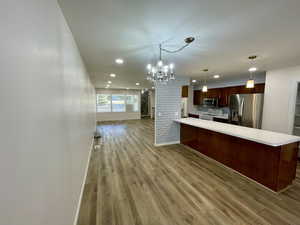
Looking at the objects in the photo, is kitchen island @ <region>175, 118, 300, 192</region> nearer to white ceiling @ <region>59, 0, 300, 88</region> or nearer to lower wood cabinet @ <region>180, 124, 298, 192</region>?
lower wood cabinet @ <region>180, 124, 298, 192</region>

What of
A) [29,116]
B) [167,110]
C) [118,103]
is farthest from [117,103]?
[29,116]

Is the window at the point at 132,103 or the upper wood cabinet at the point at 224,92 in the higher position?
the upper wood cabinet at the point at 224,92

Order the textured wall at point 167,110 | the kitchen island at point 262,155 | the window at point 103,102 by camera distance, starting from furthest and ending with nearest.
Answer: the window at point 103,102 → the textured wall at point 167,110 → the kitchen island at point 262,155

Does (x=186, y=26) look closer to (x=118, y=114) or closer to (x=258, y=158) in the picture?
(x=258, y=158)

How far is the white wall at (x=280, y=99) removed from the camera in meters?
3.50

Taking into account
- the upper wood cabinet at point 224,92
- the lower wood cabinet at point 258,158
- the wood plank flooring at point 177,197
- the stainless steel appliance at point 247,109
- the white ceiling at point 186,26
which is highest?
the white ceiling at point 186,26

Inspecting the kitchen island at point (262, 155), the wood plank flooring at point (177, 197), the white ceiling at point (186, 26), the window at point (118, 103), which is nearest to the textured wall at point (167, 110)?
the wood plank flooring at point (177, 197)

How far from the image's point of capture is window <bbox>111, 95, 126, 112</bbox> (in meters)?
9.73

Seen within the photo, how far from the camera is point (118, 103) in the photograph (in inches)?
390

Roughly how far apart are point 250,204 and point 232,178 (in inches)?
26.1

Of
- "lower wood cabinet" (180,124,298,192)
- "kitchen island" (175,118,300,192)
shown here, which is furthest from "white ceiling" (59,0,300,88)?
"lower wood cabinet" (180,124,298,192)

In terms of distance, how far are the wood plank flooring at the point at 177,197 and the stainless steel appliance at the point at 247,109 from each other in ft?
6.32

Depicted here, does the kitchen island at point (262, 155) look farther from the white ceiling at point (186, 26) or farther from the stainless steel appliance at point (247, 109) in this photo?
the stainless steel appliance at point (247, 109)

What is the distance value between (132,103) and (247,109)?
25.1ft
